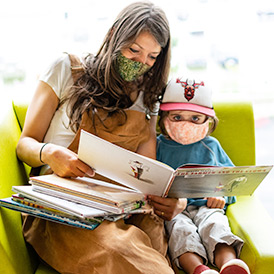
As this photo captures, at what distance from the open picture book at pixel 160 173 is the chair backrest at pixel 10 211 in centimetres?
28

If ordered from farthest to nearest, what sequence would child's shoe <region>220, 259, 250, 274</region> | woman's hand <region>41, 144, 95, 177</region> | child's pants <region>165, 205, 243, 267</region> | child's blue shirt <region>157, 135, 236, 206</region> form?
→ child's blue shirt <region>157, 135, 236, 206</region>
child's pants <region>165, 205, 243, 267</region>
woman's hand <region>41, 144, 95, 177</region>
child's shoe <region>220, 259, 250, 274</region>

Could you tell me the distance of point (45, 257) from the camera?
4.57 ft

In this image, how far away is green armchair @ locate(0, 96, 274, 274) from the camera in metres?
1.35

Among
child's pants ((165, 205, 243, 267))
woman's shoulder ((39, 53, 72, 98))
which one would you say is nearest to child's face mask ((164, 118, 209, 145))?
child's pants ((165, 205, 243, 267))

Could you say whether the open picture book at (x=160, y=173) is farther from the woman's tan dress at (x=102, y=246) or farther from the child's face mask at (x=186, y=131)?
the child's face mask at (x=186, y=131)

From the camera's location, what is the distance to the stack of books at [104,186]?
1.27 metres

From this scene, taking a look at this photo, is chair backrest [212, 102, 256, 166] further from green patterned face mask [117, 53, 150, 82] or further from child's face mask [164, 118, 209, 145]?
green patterned face mask [117, 53, 150, 82]

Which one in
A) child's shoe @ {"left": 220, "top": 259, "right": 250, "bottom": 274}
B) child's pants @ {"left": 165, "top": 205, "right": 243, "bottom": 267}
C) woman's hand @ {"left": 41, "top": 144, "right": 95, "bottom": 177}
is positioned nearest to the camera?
child's shoe @ {"left": 220, "top": 259, "right": 250, "bottom": 274}

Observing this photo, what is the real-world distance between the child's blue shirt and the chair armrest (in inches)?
7.3

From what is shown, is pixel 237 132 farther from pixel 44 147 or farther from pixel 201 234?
pixel 44 147

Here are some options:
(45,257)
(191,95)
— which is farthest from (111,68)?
(45,257)

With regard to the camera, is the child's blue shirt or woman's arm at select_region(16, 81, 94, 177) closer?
woman's arm at select_region(16, 81, 94, 177)

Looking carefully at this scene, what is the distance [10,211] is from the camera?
1.40 metres

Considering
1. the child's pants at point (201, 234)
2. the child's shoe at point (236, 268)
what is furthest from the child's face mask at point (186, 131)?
the child's shoe at point (236, 268)
